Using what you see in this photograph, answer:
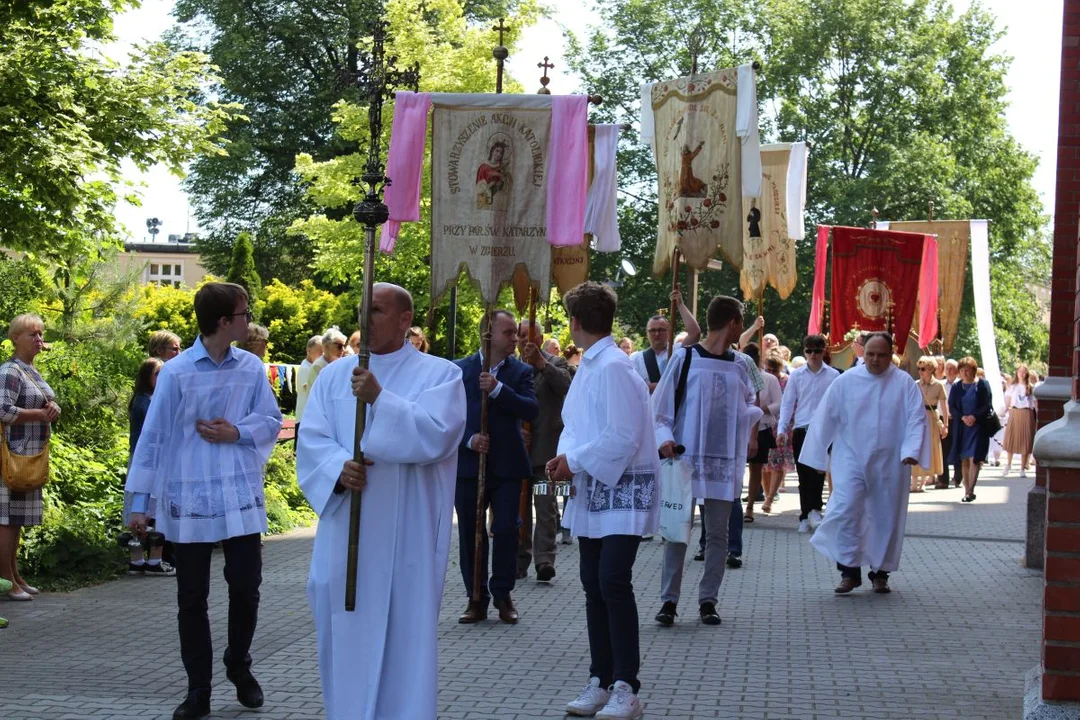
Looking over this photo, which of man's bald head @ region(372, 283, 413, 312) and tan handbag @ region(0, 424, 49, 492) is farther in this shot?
tan handbag @ region(0, 424, 49, 492)

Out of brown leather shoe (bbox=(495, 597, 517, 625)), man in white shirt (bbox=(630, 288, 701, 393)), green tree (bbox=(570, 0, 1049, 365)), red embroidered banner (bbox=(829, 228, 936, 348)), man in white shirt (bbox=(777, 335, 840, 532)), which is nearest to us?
brown leather shoe (bbox=(495, 597, 517, 625))

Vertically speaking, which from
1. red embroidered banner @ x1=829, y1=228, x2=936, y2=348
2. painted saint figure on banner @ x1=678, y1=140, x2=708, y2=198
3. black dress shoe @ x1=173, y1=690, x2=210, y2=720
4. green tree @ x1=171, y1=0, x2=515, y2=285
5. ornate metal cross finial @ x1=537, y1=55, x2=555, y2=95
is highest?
green tree @ x1=171, y1=0, x2=515, y2=285

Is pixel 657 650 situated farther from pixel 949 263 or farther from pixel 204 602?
pixel 949 263

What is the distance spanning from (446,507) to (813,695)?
247cm

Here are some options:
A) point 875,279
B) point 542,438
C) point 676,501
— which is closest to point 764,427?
point 875,279

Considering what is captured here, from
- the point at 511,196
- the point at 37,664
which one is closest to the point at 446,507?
the point at 37,664

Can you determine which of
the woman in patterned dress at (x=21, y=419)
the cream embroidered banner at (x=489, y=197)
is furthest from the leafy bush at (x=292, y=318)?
the woman in patterned dress at (x=21, y=419)

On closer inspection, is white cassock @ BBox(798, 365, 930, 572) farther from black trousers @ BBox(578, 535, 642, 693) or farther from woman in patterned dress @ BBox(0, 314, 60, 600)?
woman in patterned dress @ BBox(0, 314, 60, 600)

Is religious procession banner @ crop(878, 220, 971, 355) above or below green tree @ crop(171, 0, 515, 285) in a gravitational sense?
below

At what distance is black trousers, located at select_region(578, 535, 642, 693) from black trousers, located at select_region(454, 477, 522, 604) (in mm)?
2576

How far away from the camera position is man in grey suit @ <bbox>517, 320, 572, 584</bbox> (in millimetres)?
11539

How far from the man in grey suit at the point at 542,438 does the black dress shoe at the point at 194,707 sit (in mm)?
4655

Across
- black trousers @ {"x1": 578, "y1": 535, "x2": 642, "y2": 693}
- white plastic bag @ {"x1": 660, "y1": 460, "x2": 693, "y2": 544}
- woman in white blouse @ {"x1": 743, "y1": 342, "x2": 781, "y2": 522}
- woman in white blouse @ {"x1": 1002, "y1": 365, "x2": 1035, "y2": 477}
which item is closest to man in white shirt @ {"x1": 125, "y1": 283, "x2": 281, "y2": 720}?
black trousers @ {"x1": 578, "y1": 535, "x2": 642, "y2": 693}

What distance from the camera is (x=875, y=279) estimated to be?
19.2 metres
